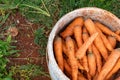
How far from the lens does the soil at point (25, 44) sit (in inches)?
82.2

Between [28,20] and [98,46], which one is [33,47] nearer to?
[28,20]

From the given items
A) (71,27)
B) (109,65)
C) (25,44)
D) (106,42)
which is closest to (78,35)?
(71,27)

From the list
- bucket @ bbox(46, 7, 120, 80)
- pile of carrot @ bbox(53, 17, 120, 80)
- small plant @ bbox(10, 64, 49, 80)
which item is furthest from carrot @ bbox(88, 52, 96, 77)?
small plant @ bbox(10, 64, 49, 80)

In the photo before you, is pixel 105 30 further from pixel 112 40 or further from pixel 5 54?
pixel 5 54

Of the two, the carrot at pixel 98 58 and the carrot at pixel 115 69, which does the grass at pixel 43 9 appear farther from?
the carrot at pixel 115 69

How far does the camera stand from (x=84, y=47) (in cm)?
181

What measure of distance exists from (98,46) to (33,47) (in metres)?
0.52

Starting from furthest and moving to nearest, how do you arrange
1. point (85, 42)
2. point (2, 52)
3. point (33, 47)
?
point (33, 47) < point (2, 52) < point (85, 42)

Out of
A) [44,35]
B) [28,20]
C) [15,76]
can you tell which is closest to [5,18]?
[28,20]

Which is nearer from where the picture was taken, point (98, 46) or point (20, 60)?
point (98, 46)

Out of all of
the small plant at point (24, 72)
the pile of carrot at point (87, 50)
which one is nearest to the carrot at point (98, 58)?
the pile of carrot at point (87, 50)

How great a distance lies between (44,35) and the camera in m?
2.18

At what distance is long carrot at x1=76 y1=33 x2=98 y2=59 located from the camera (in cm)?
180

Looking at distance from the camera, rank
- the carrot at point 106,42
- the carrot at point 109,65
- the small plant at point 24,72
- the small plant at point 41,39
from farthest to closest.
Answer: the small plant at point 41,39, the small plant at point 24,72, the carrot at point 106,42, the carrot at point 109,65
